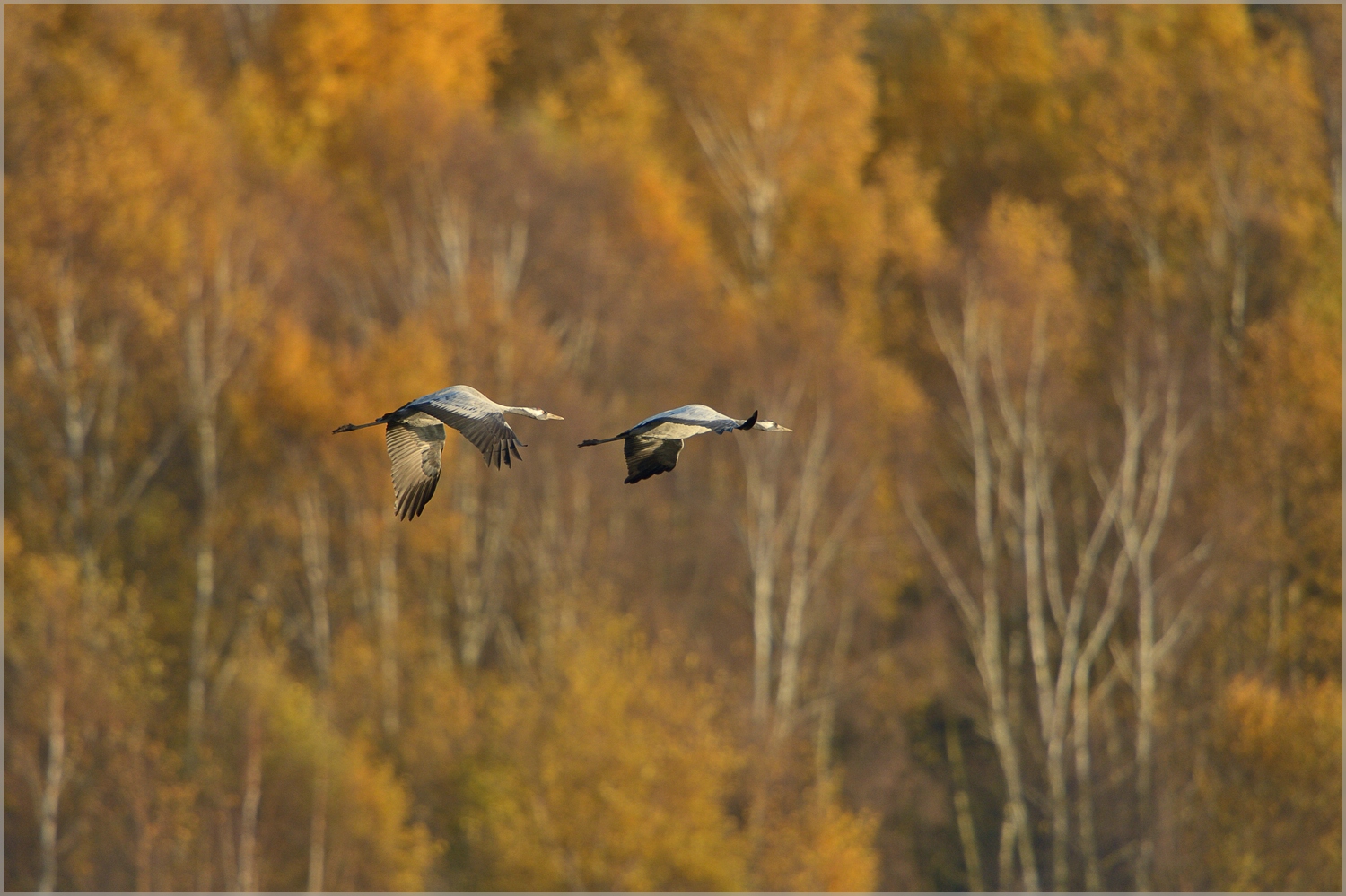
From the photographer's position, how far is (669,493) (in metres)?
39.7

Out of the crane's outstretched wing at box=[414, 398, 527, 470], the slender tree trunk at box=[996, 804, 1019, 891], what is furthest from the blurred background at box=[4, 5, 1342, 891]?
the crane's outstretched wing at box=[414, 398, 527, 470]

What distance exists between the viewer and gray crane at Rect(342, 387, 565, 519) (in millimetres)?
12047

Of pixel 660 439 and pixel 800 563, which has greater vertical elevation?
pixel 660 439

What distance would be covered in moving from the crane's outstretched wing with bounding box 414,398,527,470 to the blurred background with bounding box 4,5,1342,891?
19.3 meters

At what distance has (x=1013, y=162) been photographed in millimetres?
46875

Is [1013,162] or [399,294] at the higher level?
[1013,162]

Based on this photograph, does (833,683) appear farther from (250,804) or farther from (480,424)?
(480,424)

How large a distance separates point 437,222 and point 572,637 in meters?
11.2

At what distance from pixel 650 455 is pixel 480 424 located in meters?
2.63

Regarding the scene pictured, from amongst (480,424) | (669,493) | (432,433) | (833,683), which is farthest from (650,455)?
(669,493)

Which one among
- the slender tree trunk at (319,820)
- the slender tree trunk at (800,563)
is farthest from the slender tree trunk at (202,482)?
the slender tree trunk at (800,563)

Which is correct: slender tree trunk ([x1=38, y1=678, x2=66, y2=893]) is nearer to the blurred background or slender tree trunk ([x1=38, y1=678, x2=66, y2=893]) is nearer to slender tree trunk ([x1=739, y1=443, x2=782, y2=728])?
the blurred background

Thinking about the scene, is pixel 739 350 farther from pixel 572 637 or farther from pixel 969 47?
pixel 969 47

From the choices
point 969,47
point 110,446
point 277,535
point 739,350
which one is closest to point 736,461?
point 739,350
